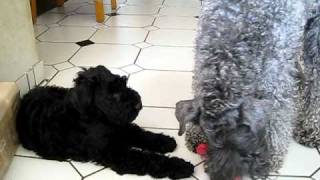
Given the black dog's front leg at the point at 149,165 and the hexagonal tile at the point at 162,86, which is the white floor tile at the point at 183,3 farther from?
the black dog's front leg at the point at 149,165

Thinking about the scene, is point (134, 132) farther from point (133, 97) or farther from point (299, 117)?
point (299, 117)

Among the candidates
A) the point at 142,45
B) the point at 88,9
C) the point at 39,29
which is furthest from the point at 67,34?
the point at 88,9

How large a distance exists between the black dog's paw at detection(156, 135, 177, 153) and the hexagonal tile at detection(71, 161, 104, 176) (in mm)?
274

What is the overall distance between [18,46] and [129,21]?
159 centimetres

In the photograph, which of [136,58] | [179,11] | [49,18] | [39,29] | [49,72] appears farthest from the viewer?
[179,11]

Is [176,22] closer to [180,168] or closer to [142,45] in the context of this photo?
[142,45]

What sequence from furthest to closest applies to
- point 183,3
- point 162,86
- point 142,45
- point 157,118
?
point 183,3, point 142,45, point 162,86, point 157,118

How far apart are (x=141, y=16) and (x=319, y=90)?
2.28 metres

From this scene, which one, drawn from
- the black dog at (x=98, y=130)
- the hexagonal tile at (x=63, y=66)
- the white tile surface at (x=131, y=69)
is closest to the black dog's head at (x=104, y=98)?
the black dog at (x=98, y=130)

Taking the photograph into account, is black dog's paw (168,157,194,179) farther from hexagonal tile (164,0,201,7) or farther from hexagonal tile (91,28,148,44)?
hexagonal tile (164,0,201,7)

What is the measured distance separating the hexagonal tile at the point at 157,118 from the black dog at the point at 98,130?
0.16 m

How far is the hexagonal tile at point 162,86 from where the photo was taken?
217 cm

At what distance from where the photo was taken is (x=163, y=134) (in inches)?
72.1

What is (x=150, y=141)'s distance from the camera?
1774 mm
